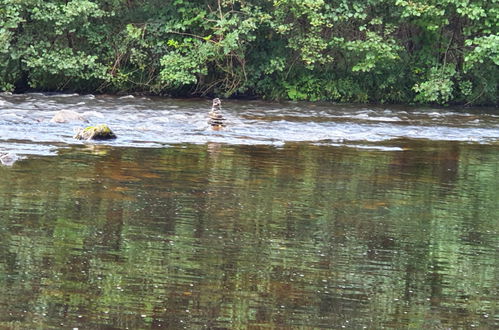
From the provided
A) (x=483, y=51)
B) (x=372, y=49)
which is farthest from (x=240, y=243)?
(x=483, y=51)

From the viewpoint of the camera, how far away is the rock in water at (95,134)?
15.4 meters

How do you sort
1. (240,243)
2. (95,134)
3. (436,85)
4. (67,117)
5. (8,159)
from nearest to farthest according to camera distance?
(240,243), (8,159), (95,134), (67,117), (436,85)

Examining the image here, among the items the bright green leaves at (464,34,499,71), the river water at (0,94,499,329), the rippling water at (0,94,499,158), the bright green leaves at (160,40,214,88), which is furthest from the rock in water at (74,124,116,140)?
the bright green leaves at (464,34,499,71)

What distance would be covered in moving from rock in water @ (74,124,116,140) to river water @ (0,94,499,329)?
0.30m

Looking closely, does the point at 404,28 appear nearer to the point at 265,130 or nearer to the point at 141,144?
the point at 265,130

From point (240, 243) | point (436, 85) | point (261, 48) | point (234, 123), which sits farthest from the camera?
point (261, 48)

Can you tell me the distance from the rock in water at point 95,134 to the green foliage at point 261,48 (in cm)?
701

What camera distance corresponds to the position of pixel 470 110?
24.2 metres

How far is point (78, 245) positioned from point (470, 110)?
17607mm

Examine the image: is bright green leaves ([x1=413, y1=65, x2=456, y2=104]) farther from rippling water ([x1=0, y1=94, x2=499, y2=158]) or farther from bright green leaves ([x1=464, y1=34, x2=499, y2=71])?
bright green leaves ([x1=464, y1=34, x2=499, y2=71])

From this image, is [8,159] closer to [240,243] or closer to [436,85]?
[240,243]

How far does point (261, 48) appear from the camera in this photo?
80.0ft

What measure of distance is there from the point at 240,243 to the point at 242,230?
0.58 meters

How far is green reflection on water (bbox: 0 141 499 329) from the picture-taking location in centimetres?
668
